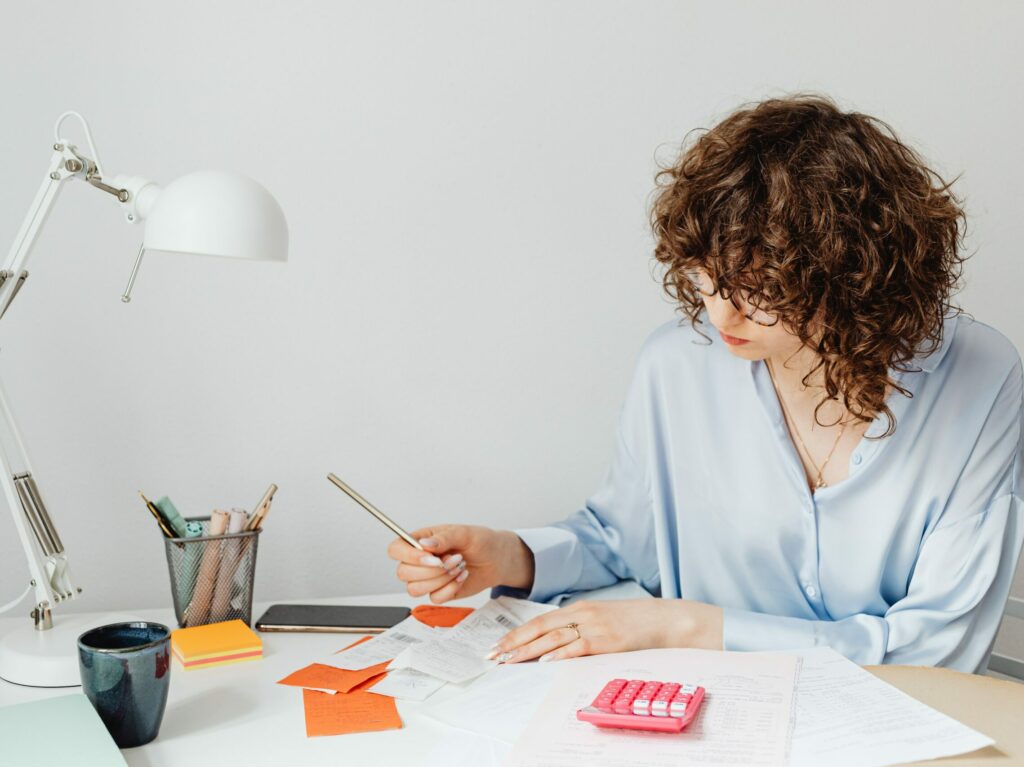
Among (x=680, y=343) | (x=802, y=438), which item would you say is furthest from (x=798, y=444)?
(x=680, y=343)

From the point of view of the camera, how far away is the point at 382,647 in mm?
1110

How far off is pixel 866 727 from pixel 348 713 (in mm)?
477

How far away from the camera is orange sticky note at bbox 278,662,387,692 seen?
101cm

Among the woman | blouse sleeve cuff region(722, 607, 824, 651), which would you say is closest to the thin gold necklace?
the woman

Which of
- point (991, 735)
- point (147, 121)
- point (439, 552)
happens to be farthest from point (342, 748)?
point (147, 121)

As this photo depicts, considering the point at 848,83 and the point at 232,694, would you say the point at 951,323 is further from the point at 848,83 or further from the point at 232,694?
the point at 232,694

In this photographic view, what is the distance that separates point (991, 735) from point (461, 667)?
503 mm

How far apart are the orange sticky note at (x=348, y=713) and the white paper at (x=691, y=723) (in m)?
0.09

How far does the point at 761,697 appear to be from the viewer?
35.8 inches

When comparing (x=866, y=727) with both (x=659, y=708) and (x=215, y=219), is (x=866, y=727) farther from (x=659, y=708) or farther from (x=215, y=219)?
(x=215, y=219)

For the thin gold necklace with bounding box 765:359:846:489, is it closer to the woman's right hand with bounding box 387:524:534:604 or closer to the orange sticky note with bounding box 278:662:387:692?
the woman's right hand with bounding box 387:524:534:604

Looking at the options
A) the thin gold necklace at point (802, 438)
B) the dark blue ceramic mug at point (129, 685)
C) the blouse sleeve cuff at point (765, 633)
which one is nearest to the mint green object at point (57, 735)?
the dark blue ceramic mug at point (129, 685)

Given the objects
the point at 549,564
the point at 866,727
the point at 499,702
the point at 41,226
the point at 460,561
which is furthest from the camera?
the point at 549,564

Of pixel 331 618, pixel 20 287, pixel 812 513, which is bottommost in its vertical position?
pixel 331 618
